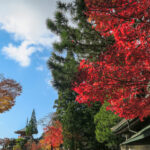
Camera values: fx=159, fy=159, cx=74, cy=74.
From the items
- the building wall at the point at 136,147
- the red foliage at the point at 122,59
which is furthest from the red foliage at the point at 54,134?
the red foliage at the point at 122,59

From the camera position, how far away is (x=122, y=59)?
19.2 feet

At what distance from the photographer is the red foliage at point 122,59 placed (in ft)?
17.6

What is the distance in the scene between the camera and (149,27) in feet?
17.4

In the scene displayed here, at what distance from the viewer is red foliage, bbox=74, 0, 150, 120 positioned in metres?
5.37

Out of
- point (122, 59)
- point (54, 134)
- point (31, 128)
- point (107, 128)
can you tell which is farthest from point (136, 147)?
point (31, 128)

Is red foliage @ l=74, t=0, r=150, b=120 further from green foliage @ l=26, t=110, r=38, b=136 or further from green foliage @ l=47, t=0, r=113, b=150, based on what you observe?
green foliage @ l=26, t=110, r=38, b=136

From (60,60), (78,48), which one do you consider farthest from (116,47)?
(60,60)

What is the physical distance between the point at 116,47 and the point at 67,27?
834 centimetres

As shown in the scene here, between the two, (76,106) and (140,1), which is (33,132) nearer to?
(76,106)

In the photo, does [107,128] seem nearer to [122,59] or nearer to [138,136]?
[138,136]

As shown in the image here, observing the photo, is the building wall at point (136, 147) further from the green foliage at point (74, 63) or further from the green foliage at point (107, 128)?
the green foliage at point (107, 128)

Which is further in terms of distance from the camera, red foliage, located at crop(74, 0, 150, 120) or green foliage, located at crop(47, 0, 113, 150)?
green foliage, located at crop(47, 0, 113, 150)

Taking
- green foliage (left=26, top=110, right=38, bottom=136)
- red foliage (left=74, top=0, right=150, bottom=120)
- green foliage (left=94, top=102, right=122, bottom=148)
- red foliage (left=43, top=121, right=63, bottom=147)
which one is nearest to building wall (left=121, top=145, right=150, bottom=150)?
red foliage (left=74, top=0, right=150, bottom=120)

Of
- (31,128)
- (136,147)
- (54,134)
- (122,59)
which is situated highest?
(31,128)
